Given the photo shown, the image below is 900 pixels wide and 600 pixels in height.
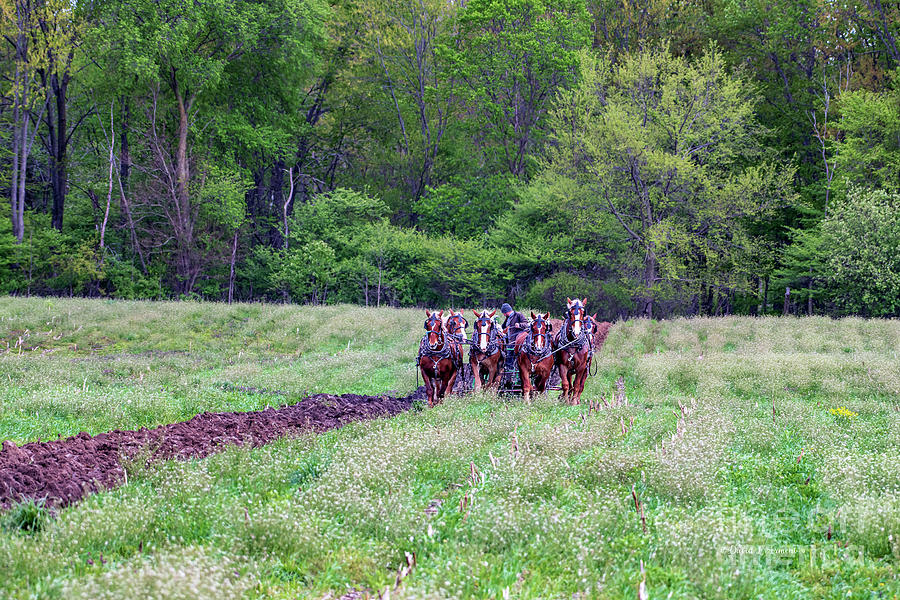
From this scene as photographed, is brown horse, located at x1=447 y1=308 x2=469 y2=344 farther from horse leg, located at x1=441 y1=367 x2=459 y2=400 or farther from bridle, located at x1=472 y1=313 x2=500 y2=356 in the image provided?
horse leg, located at x1=441 y1=367 x2=459 y2=400

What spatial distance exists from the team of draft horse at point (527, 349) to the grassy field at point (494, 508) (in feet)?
2.87

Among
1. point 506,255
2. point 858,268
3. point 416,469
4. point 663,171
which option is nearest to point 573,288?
point 506,255

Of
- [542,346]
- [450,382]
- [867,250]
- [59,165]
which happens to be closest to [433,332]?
[450,382]

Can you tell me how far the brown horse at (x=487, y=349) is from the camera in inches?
506

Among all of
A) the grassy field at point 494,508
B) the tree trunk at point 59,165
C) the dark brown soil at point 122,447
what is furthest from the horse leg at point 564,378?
the tree trunk at point 59,165

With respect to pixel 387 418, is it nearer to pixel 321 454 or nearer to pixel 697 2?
pixel 321 454

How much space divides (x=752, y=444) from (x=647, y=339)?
593 inches

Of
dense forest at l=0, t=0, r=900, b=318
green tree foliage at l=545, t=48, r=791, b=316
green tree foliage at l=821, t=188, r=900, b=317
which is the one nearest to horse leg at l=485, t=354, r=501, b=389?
green tree foliage at l=545, t=48, r=791, b=316

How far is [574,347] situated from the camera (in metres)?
12.4

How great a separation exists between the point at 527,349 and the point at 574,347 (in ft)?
3.09

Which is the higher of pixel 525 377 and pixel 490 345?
pixel 490 345

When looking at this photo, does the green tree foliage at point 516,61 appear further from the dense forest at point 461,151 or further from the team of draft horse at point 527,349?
the team of draft horse at point 527,349

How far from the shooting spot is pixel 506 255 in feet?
112

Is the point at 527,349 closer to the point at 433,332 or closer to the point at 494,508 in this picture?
the point at 433,332
